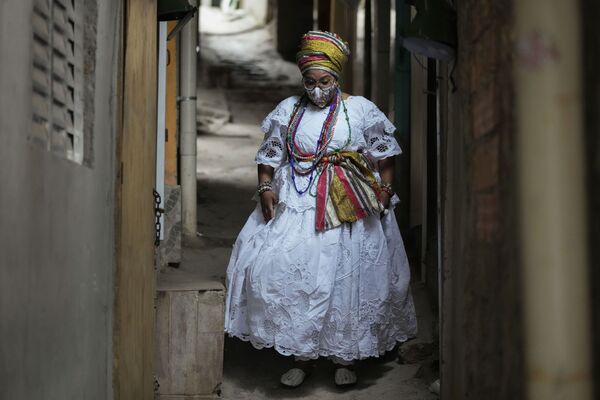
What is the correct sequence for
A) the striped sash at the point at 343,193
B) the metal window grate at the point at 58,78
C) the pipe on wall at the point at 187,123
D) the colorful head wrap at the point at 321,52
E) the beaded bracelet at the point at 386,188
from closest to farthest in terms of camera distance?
the metal window grate at the point at 58,78 → the striped sash at the point at 343,193 → the colorful head wrap at the point at 321,52 → the beaded bracelet at the point at 386,188 → the pipe on wall at the point at 187,123

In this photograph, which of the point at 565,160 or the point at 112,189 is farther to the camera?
the point at 112,189

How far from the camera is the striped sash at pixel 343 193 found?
4961 mm

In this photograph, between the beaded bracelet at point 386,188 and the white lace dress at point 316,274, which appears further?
the beaded bracelet at point 386,188

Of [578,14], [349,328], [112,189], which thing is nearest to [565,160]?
[578,14]

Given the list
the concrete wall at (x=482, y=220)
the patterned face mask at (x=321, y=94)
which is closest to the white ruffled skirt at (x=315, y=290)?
the patterned face mask at (x=321, y=94)

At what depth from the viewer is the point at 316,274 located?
4.87 m

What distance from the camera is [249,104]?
14750 millimetres

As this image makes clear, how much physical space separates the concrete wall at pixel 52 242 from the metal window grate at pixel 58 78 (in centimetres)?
7

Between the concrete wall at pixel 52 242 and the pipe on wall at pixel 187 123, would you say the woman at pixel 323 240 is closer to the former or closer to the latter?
the concrete wall at pixel 52 242

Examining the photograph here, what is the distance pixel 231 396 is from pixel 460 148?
2.25m

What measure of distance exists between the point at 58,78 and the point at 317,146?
230cm

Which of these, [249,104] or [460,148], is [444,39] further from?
[249,104]

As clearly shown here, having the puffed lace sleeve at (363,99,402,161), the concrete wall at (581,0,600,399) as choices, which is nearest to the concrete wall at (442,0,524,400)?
the concrete wall at (581,0,600,399)

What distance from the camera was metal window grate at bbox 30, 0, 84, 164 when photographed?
2.73 metres
